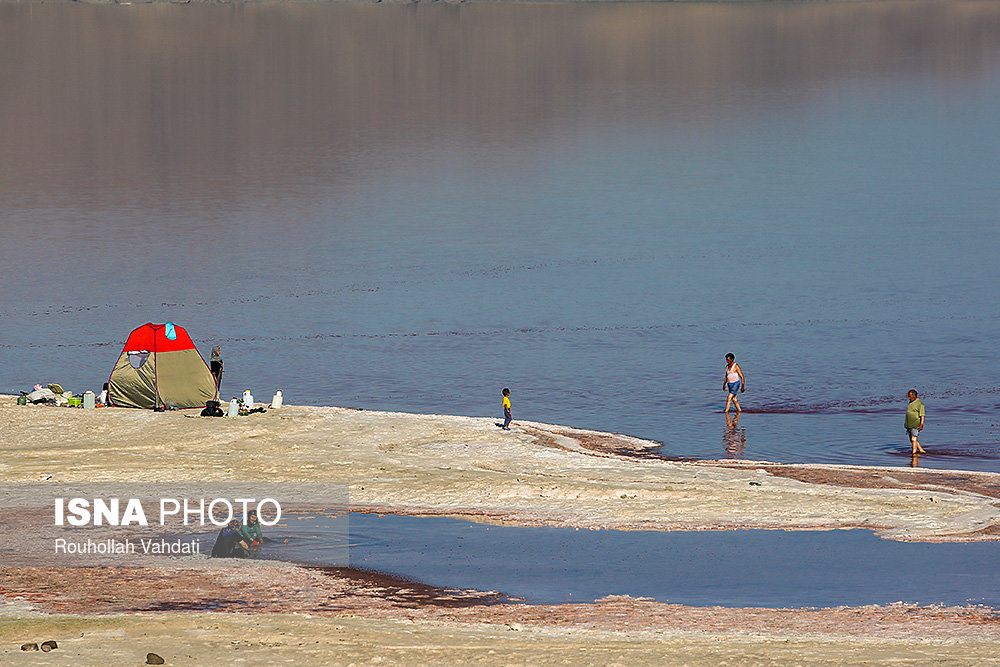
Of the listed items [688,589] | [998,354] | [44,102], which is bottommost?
[688,589]

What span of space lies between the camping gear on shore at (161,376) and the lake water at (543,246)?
650cm

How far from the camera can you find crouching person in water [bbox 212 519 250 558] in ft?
82.0

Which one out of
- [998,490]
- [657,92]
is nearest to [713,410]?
[998,490]

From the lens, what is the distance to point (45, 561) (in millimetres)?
24281

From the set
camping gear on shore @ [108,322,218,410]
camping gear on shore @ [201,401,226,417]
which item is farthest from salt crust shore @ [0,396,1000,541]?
camping gear on shore @ [108,322,218,410]

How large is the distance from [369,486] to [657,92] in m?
128

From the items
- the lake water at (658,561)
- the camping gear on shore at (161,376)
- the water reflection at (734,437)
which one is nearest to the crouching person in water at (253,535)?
the lake water at (658,561)

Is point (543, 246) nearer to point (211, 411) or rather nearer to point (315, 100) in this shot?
point (211, 411)

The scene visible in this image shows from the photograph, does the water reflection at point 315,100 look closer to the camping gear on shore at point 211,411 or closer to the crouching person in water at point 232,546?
the camping gear on shore at point 211,411

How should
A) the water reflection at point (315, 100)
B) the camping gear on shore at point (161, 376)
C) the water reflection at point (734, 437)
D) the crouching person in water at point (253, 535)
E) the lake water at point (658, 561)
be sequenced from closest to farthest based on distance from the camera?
the lake water at point (658, 561) → the crouching person in water at point (253, 535) → the water reflection at point (734, 437) → the camping gear on shore at point (161, 376) → the water reflection at point (315, 100)

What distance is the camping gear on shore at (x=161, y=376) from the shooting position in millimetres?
38500

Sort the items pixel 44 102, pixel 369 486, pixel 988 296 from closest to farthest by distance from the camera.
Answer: pixel 369 486 < pixel 988 296 < pixel 44 102

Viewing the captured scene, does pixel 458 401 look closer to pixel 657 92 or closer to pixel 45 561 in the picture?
pixel 45 561

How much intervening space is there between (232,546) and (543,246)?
52.6m
